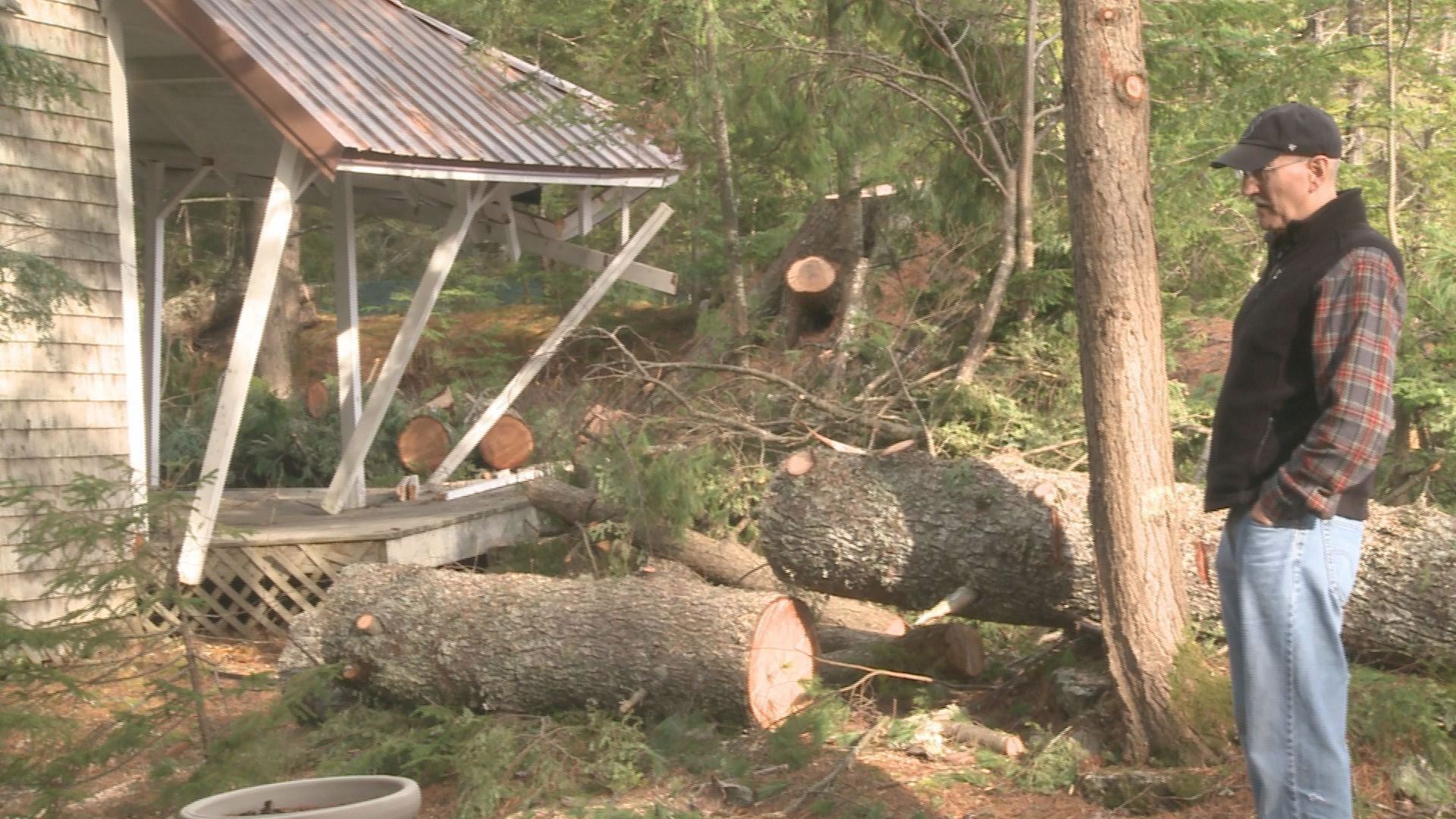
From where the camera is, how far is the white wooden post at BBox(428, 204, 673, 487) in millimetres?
11523

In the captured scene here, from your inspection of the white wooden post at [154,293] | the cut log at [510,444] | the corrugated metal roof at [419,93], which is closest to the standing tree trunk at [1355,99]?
the corrugated metal roof at [419,93]

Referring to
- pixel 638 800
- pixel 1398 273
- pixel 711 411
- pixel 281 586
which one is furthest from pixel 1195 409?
pixel 281 586

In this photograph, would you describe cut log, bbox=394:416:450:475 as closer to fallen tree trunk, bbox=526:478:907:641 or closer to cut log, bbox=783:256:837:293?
cut log, bbox=783:256:837:293

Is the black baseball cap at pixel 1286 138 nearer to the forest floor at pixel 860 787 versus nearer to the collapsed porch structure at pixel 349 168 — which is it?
the forest floor at pixel 860 787

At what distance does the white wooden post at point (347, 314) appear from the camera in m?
10.9

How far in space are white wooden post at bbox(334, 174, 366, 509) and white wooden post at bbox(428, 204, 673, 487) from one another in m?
0.97

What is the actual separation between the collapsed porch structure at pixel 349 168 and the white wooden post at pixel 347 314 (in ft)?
0.06

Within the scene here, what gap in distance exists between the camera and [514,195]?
1341cm

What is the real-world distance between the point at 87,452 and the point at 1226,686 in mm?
7367

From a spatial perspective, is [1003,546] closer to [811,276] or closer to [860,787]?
[860,787]

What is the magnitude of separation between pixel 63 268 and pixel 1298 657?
8.20 m

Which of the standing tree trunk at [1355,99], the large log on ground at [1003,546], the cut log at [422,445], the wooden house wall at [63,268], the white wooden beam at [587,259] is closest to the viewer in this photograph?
the large log on ground at [1003,546]

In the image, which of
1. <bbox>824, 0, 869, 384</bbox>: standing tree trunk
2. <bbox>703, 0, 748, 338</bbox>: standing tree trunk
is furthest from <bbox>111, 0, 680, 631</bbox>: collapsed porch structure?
<bbox>824, 0, 869, 384</bbox>: standing tree trunk

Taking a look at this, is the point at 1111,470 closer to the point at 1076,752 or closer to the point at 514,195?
the point at 1076,752
